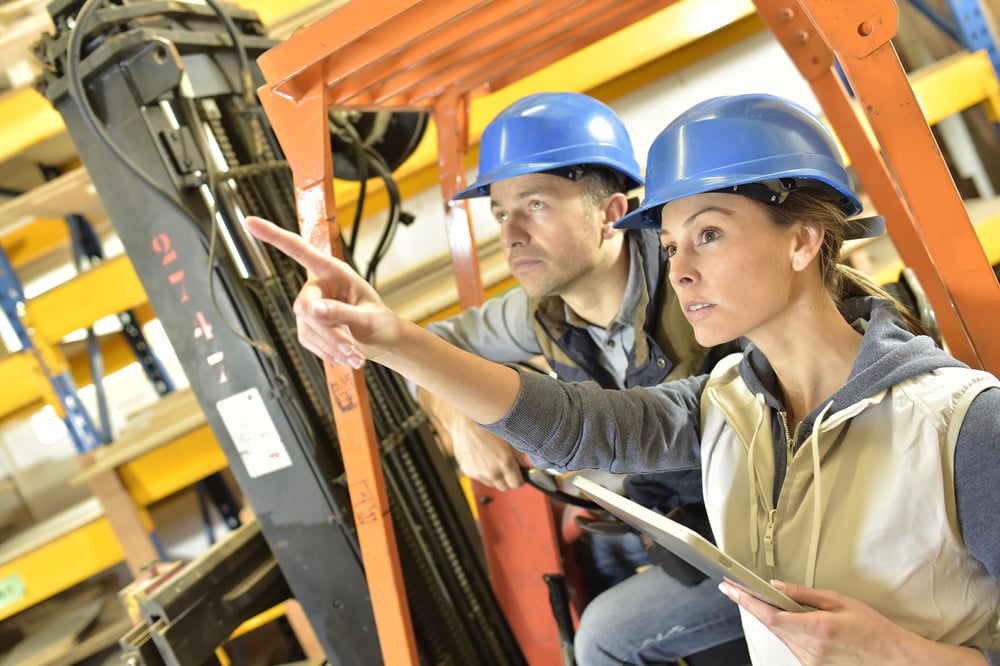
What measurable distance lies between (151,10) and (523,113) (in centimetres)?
101

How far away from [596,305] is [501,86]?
0.82 m

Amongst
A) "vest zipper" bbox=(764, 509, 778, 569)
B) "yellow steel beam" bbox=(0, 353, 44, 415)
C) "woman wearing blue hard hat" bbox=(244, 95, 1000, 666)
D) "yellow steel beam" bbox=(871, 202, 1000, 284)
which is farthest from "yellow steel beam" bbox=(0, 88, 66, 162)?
"yellow steel beam" bbox=(871, 202, 1000, 284)

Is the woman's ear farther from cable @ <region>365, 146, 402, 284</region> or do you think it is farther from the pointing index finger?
cable @ <region>365, 146, 402, 284</region>

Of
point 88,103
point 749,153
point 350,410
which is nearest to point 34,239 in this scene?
point 88,103

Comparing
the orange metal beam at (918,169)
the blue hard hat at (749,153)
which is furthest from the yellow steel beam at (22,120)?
the orange metal beam at (918,169)

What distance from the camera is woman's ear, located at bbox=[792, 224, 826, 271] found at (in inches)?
47.4

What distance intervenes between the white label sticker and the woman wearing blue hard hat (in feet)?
2.72

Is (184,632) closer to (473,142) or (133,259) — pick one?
(133,259)

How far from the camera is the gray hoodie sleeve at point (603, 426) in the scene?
1.31m

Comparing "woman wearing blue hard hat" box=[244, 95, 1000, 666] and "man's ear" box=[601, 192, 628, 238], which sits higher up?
"man's ear" box=[601, 192, 628, 238]

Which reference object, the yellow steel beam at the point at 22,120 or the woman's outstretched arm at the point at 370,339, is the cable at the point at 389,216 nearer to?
the woman's outstretched arm at the point at 370,339

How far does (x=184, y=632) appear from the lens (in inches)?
71.8

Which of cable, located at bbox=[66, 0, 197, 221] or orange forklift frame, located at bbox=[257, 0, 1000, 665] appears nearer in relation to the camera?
orange forklift frame, located at bbox=[257, 0, 1000, 665]

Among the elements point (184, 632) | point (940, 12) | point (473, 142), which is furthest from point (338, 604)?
point (940, 12)
